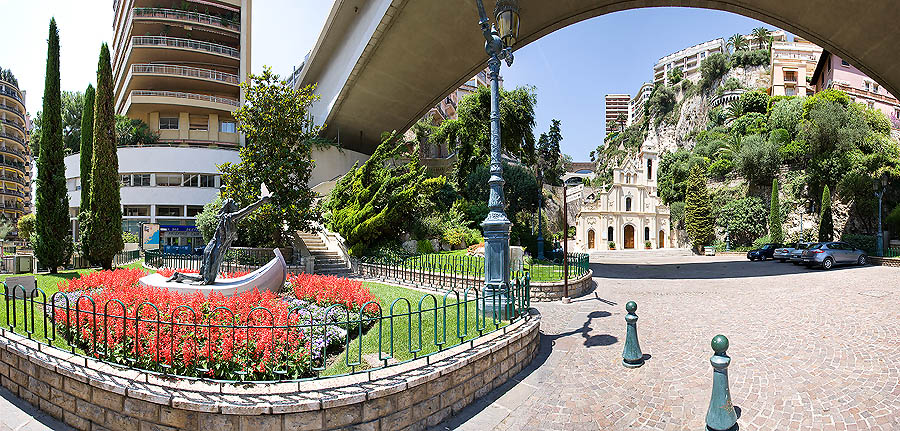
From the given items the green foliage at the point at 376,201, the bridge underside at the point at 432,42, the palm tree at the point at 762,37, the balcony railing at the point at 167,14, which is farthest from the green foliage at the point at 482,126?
the palm tree at the point at 762,37

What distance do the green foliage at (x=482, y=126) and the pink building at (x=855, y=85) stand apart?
41959 millimetres

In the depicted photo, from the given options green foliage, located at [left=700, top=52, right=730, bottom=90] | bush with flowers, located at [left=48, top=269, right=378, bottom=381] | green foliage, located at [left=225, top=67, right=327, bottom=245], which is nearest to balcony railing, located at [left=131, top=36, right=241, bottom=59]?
green foliage, located at [left=225, top=67, right=327, bottom=245]

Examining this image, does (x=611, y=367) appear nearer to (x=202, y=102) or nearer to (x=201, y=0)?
(x=202, y=102)

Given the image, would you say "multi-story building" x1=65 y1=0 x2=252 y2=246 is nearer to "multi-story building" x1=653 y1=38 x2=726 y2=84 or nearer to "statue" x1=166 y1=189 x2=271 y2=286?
"statue" x1=166 y1=189 x2=271 y2=286

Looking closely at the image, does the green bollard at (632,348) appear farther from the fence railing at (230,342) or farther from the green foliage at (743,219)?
the green foliage at (743,219)

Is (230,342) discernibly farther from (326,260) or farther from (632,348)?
(326,260)

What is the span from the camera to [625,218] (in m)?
49.6

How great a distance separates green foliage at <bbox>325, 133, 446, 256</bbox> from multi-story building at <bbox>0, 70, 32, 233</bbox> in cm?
6598

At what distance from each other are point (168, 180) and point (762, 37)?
3968 inches

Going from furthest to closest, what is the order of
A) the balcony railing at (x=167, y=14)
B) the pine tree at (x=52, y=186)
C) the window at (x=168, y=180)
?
the balcony railing at (x=167, y=14)
the window at (x=168, y=180)
the pine tree at (x=52, y=186)

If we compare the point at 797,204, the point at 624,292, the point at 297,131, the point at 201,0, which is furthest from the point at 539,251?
the point at 201,0

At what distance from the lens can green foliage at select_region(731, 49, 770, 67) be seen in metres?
68.6

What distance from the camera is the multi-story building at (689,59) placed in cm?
9229

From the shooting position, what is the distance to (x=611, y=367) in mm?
5777
